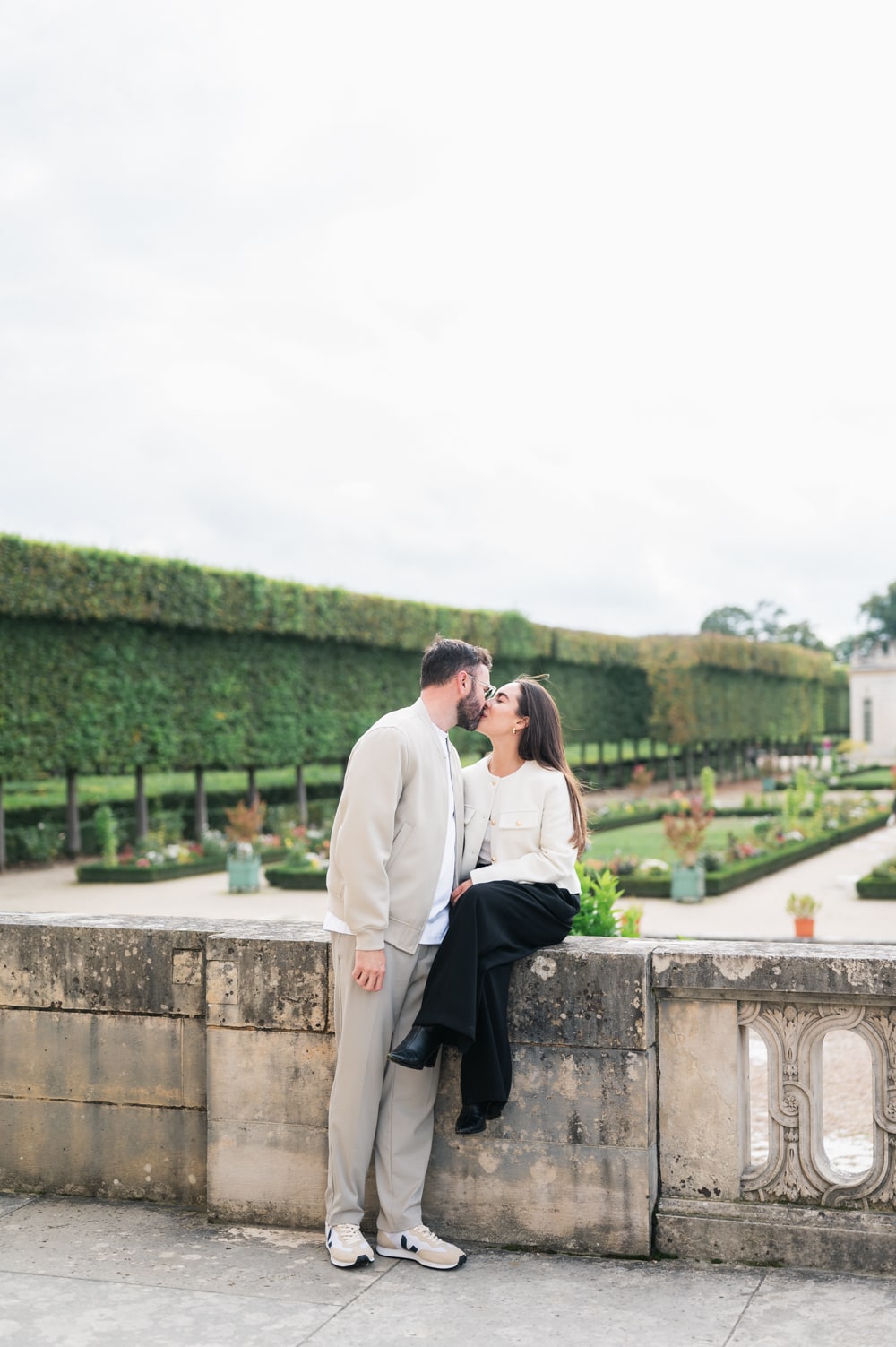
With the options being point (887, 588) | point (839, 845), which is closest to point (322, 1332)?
point (839, 845)

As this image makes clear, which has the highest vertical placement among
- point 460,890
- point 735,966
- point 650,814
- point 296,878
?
point 460,890

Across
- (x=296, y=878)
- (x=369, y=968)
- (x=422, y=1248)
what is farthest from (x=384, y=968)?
(x=296, y=878)

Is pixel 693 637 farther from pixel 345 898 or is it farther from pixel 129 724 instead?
pixel 345 898

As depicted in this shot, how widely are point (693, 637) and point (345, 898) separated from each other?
3752cm

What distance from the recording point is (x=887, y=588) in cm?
8956

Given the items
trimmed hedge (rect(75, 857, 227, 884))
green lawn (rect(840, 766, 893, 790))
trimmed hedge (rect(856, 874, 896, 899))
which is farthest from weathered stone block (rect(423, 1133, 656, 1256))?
green lawn (rect(840, 766, 893, 790))

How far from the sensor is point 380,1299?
3.19 metres

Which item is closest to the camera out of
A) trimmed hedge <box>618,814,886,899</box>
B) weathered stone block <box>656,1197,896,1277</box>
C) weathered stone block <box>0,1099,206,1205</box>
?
weathered stone block <box>656,1197,896,1277</box>

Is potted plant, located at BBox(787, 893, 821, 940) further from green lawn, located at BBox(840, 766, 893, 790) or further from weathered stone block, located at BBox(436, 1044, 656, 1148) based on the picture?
green lawn, located at BBox(840, 766, 893, 790)

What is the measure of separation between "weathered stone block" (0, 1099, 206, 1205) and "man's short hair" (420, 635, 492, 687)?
1.62m

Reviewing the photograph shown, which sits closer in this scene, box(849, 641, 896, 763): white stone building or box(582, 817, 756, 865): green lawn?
box(582, 817, 756, 865): green lawn

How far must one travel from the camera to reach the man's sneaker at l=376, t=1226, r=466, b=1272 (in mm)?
3410

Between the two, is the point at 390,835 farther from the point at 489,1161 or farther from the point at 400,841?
the point at 489,1161

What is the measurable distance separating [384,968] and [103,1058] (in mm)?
1189
